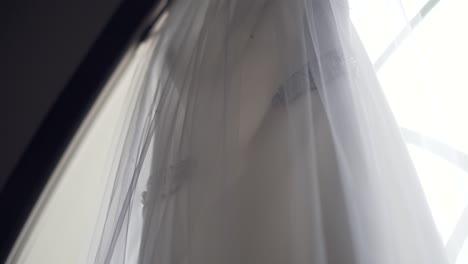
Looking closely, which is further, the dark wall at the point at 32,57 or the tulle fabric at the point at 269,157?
the dark wall at the point at 32,57

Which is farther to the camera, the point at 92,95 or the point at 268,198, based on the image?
the point at 92,95

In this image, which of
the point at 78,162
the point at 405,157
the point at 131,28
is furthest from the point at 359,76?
→ the point at 78,162

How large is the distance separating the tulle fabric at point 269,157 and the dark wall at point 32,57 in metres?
0.45

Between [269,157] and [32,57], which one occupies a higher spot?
[32,57]

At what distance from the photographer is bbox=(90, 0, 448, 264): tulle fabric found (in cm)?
29

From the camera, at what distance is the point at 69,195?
689 millimetres

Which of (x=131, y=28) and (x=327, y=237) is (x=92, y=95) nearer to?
(x=131, y=28)

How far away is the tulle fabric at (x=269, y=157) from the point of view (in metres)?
0.29

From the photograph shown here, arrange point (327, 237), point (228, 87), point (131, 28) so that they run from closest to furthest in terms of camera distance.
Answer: point (327, 237), point (228, 87), point (131, 28)

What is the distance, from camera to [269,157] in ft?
1.18

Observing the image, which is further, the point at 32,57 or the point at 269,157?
the point at 32,57

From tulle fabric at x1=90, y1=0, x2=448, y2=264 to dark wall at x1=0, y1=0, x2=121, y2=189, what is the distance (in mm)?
449

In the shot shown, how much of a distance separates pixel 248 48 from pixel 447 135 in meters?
0.24

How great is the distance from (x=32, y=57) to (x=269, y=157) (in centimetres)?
75
